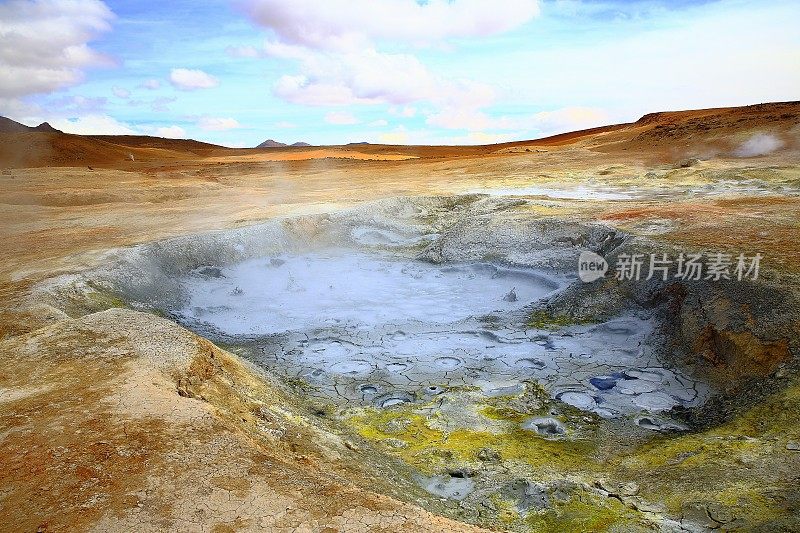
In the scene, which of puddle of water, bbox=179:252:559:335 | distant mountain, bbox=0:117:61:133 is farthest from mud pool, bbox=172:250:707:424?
distant mountain, bbox=0:117:61:133

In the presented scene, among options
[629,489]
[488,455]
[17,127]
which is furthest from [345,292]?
[17,127]

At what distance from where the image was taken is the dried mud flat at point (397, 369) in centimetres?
247

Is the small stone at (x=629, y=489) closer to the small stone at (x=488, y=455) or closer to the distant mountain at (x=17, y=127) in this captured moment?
the small stone at (x=488, y=455)

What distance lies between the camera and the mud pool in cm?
486

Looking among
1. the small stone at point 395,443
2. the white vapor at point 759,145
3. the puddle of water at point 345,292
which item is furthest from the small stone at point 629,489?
the white vapor at point 759,145

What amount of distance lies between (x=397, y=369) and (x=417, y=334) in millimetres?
978

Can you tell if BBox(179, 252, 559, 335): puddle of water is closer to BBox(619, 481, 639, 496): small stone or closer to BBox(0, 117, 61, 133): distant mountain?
BBox(619, 481, 639, 496): small stone

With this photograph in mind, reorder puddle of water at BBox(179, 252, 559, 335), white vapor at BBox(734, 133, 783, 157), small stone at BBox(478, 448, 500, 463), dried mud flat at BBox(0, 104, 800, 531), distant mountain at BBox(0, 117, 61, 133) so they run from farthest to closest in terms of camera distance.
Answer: distant mountain at BBox(0, 117, 61, 133) → white vapor at BBox(734, 133, 783, 157) → puddle of water at BBox(179, 252, 559, 335) → small stone at BBox(478, 448, 500, 463) → dried mud flat at BBox(0, 104, 800, 531)

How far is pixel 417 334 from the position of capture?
6.24 metres

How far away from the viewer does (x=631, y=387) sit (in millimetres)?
4836

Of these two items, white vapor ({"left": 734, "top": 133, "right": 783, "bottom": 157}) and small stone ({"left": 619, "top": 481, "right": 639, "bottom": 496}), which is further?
white vapor ({"left": 734, "top": 133, "right": 783, "bottom": 157})

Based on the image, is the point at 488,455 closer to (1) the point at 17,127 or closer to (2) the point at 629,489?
(2) the point at 629,489

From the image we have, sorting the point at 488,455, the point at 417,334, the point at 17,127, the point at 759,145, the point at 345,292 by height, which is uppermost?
the point at 17,127

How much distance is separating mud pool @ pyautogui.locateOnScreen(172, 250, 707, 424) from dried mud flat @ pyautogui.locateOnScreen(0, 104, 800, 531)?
34 mm
